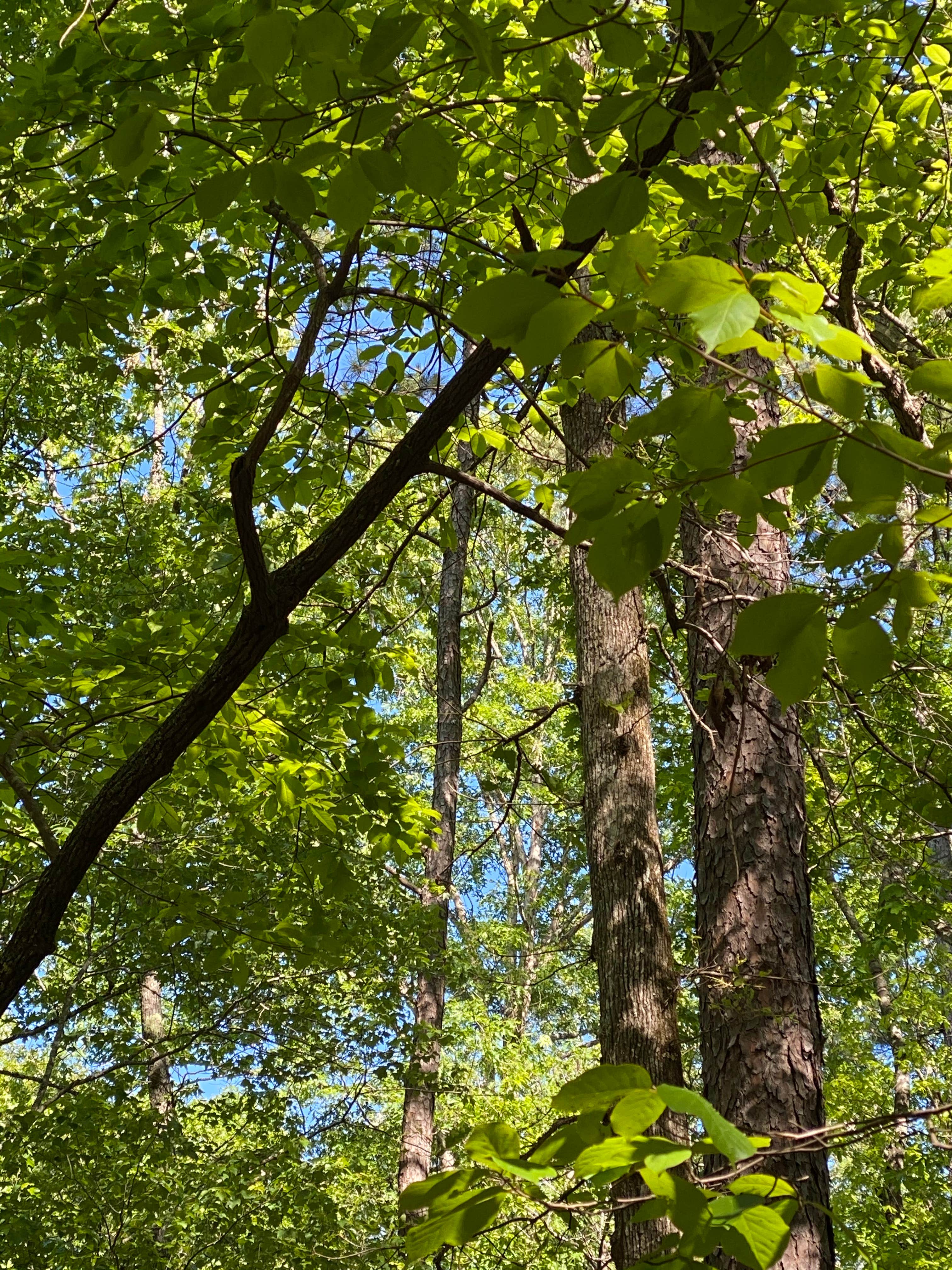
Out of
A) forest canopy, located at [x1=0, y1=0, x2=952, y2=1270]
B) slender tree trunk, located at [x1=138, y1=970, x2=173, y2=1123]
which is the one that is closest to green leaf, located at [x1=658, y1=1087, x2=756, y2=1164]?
forest canopy, located at [x1=0, y1=0, x2=952, y2=1270]

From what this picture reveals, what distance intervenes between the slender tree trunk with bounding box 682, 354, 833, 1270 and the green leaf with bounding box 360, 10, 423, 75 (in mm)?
1586

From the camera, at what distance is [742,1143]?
27.2 inches

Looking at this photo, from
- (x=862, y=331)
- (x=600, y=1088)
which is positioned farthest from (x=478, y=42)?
(x=862, y=331)

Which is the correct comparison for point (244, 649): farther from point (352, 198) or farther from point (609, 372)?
point (609, 372)

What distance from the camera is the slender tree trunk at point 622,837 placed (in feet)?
8.07

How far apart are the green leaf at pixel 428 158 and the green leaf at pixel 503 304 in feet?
1.25

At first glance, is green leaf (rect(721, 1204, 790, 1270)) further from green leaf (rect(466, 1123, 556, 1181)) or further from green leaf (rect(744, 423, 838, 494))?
green leaf (rect(744, 423, 838, 494))

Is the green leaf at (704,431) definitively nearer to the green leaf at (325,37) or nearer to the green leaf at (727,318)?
the green leaf at (727,318)

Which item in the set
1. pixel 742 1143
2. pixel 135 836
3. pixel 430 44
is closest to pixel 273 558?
pixel 135 836

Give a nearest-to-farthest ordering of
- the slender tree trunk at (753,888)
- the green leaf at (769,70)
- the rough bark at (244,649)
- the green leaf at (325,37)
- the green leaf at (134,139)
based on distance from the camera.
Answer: the green leaf at (325,37), the green leaf at (134,139), the green leaf at (769,70), the rough bark at (244,649), the slender tree trunk at (753,888)

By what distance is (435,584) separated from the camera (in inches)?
232

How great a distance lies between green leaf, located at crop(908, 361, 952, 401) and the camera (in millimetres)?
833

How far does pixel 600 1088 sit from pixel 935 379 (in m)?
0.68

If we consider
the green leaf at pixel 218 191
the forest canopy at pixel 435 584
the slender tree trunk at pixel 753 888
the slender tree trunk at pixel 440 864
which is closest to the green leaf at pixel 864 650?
the forest canopy at pixel 435 584
